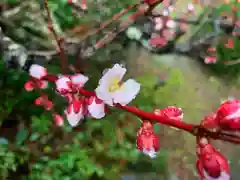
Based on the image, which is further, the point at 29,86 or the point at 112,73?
the point at 29,86

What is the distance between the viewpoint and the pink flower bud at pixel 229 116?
332 mm

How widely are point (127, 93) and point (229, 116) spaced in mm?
127

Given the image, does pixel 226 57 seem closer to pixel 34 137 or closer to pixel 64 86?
pixel 34 137

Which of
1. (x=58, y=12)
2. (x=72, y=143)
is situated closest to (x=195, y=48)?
(x=58, y=12)

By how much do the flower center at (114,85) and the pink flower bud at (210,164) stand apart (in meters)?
0.12

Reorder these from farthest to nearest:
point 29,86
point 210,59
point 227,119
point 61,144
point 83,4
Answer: point 210,59 < point 83,4 < point 61,144 < point 29,86 < point 227,119

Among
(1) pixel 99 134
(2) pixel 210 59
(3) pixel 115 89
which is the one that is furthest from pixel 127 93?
(2) pixel 210 59

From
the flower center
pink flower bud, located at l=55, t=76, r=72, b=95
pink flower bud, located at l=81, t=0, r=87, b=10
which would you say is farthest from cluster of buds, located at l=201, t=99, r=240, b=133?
pink flower bud, located at l=81, t=0, r=87, b=10

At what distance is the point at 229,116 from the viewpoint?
0.34 meters

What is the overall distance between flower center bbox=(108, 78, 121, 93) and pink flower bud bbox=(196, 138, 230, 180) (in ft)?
0.39

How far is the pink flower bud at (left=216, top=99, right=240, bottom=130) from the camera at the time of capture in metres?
0.33

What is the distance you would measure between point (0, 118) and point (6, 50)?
0.61 feet

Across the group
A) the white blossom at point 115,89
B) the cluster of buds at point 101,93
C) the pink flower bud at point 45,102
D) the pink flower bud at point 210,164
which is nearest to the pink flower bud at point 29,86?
the pink flower bud at point 45,102

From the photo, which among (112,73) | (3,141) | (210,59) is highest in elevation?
(210,59)
